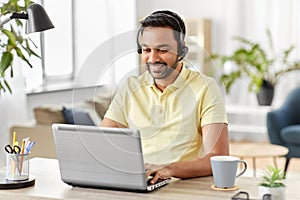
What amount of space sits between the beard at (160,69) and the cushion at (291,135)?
139 inches

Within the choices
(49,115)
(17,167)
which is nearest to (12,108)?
(49,115)

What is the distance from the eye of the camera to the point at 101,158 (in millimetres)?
2076

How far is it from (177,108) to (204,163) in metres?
0.22

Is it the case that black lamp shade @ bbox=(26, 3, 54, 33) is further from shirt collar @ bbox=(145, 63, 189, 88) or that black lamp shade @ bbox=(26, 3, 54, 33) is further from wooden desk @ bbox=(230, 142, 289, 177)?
wooden desk @ bbox=(230, 142, 289, 177)

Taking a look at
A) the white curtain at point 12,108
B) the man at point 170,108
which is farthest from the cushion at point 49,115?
the man at point 170,108

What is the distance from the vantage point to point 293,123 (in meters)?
6.11

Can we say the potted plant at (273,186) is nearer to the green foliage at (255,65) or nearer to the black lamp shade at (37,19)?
the black lamp shade at (37,19)

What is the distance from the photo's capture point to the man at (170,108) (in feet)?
7.33

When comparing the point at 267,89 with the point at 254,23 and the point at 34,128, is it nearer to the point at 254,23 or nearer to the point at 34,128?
the point at 254,23

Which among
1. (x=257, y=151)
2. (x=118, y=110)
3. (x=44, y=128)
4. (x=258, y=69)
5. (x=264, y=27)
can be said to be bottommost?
(x=257, y=151)

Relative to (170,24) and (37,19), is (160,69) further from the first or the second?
(37,19)

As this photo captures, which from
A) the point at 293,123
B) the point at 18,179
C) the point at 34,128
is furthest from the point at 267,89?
the point at 18,179

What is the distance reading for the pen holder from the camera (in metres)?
2.21

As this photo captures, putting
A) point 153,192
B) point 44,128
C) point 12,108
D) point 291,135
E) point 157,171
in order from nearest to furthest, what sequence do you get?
1. point 153,192
2. point 157,171
3. point 44,128
4. point 12,108
5. point 291,135
